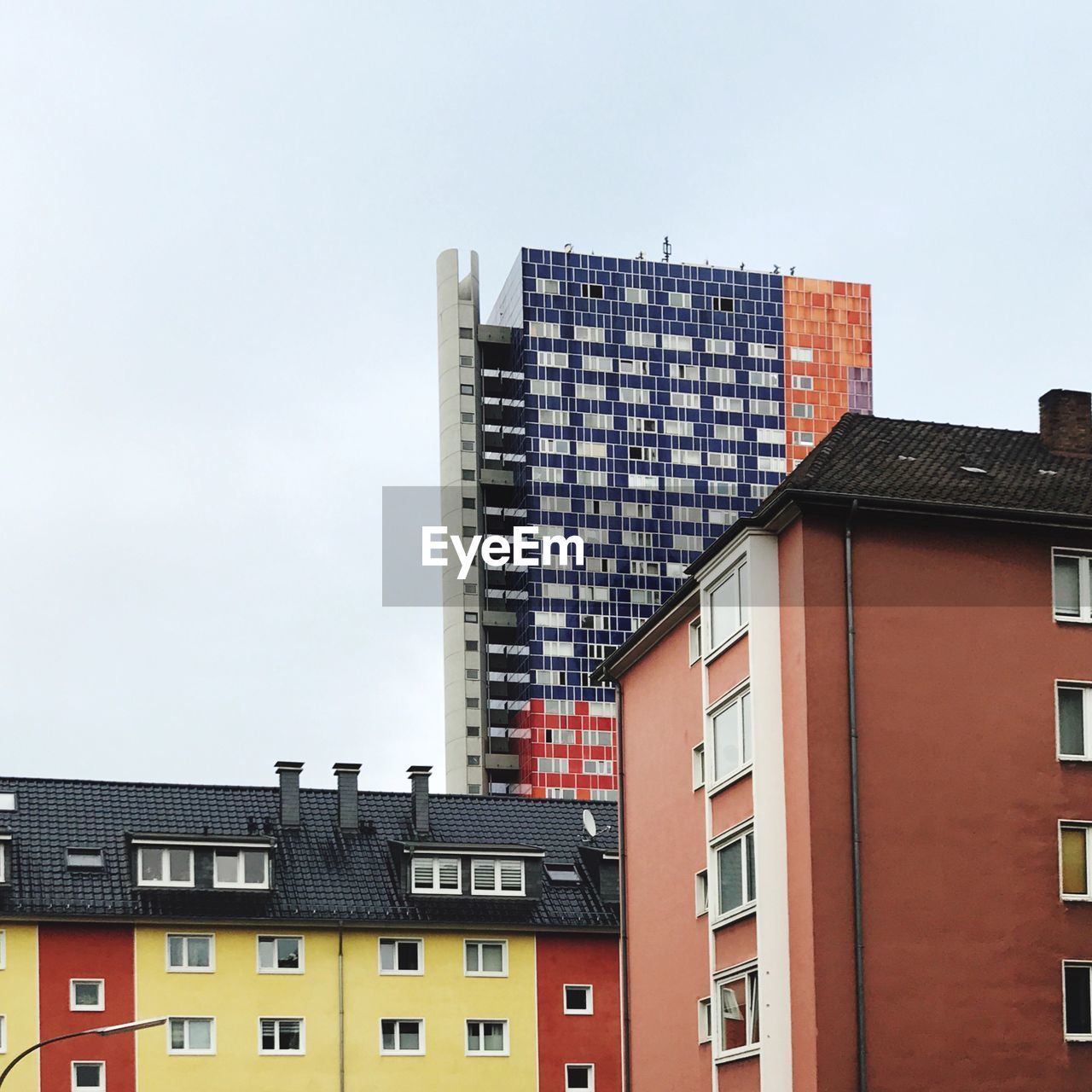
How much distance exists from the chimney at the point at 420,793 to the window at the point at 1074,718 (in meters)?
33.4

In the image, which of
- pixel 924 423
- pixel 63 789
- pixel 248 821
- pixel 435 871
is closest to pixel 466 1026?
pixel 435 871

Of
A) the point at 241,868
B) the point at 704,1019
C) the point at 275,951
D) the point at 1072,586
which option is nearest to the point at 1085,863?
the point at 1072,586

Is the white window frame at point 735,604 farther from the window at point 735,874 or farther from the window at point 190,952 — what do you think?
the window at point 190,952

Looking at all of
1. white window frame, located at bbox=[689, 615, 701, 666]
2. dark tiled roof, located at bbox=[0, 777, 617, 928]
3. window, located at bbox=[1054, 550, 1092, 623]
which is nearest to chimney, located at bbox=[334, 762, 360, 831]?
dark tiled roof, located at bbox=[0, 777, 617, 928]

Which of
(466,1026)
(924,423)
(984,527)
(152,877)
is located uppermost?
(924,423)

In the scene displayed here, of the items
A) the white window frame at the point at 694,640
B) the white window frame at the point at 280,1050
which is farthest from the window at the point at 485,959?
the white window frame at the point at 694,640

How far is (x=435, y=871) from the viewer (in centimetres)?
6931

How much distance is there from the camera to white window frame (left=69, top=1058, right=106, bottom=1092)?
63.1 meters

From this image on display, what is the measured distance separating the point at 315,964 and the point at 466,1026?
16.5 feet

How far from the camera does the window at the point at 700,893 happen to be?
45906mm

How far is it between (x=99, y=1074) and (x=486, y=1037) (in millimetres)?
11711

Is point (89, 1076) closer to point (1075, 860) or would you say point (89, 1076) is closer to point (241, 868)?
point (241, 868)

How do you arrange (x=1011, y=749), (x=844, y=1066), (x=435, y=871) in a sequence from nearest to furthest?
(x=844, y=1066), (x=1011, y=749), (x=435, y=871)

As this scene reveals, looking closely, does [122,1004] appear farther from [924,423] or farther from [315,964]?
[924,423]
